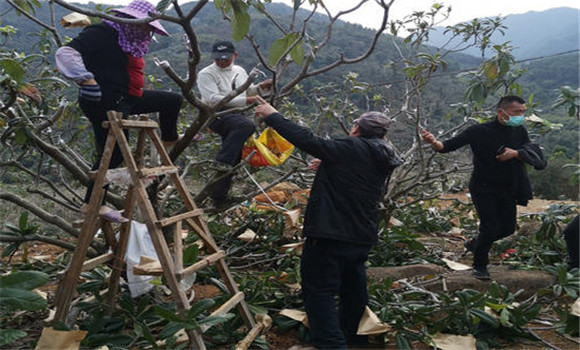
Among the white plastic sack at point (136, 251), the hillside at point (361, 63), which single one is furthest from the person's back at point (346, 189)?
the hillside at point (361, 63)

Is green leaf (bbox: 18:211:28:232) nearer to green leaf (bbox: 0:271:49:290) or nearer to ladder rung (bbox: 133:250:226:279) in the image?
ladder rung (bbox: 133:250:226:279)

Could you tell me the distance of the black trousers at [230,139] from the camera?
11.3 ft

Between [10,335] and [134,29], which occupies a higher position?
[134,29]

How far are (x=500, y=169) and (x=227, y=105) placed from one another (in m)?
2.05

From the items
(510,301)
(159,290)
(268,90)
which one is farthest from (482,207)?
A: (159,290)

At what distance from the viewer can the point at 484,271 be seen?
12.1ft

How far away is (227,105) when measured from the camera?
11.3ft

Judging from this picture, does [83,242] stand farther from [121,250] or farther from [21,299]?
[21,299]

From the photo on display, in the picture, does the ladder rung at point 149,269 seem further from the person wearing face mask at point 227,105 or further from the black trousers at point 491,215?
the black trousers at point 491,215

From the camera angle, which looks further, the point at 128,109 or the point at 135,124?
the point at 128,109

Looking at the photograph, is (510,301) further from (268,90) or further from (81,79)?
(81,79)

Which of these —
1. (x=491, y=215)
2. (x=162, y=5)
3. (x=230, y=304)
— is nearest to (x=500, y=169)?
(x=491, y=215)

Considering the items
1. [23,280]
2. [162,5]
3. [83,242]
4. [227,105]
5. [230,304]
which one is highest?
[162,5]

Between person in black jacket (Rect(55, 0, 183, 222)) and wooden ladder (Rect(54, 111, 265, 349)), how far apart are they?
17 cm
